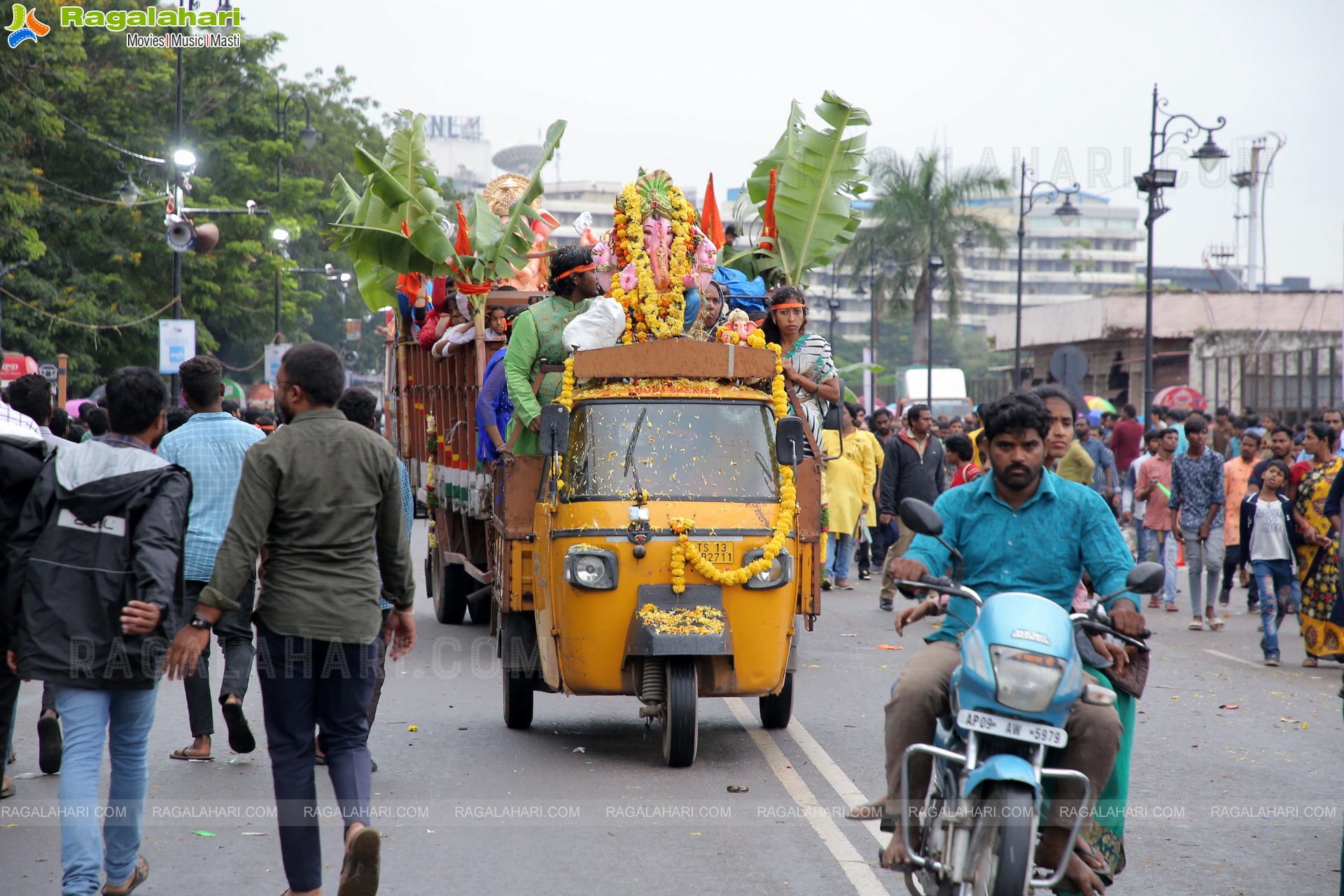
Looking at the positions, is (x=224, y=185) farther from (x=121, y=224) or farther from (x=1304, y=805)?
(x=1304, y=805)

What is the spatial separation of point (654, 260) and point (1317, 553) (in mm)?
6840

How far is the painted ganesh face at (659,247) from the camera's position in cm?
957

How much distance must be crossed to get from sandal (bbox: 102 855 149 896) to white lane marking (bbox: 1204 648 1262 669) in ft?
32.8

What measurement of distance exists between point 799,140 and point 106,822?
9514 millimetres

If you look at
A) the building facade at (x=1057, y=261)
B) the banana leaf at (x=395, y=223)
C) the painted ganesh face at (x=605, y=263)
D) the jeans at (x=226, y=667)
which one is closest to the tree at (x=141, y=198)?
the banana leaf at (x=395, y=223)

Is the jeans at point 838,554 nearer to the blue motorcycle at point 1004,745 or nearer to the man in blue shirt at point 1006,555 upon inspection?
the man in blue shirt at point 1006,555

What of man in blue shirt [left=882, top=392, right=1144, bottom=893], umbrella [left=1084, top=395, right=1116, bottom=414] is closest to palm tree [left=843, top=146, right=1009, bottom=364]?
umbrella [left=1084, top=395, right=1116, bottom=414]

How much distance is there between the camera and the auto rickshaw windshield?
27.6 feet

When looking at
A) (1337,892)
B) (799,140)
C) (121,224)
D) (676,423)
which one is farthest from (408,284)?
(121,224)

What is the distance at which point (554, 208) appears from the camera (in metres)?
156

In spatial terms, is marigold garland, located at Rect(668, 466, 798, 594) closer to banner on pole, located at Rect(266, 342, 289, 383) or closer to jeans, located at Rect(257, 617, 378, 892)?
jeans, located at Rect(257, 617, 378, 892)

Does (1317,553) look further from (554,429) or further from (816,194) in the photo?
(554,429)

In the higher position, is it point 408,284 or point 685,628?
point 408,284

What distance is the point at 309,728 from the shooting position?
215 inches
